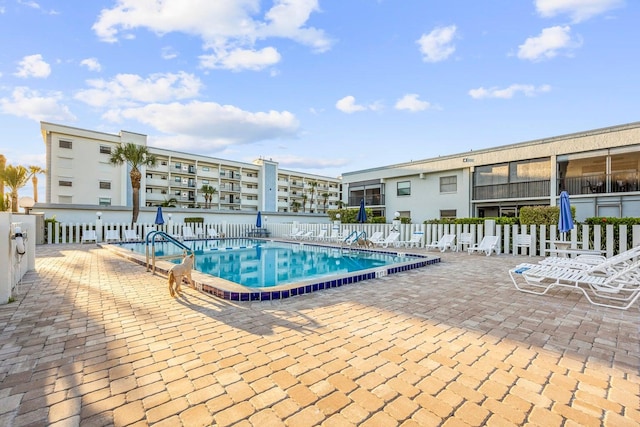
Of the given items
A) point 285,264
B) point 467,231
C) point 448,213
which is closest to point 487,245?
point 467,231

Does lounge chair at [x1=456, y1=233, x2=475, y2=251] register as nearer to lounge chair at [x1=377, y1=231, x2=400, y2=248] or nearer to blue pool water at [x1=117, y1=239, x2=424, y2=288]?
lounge chair at [x1=377, y1=231, x2=400, y2=248]

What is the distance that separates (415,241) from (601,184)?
1308cm

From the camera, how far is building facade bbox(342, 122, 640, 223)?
661 inches

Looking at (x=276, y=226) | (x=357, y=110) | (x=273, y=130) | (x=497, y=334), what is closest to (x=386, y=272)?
(x=497, y=334)

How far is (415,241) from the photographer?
44.8 feet

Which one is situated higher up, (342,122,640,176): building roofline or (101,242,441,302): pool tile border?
(342,122,640,176): building roofline

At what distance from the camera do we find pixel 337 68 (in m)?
14.3

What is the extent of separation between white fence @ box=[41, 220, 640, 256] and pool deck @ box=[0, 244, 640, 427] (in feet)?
20.9

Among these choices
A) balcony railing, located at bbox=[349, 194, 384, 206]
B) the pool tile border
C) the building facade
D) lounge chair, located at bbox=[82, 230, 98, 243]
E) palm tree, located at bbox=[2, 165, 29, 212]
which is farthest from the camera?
balcony railing, located at bbox=[349, 194, 384, 206]

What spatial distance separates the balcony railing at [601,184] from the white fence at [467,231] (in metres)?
10.6

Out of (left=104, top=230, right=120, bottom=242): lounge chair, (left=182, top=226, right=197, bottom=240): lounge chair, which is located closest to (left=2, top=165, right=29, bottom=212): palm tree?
(left=104, top=230, right=120, bottom=242): lounge chair

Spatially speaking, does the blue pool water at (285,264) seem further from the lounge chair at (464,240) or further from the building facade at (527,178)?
the building facade at (527,178)

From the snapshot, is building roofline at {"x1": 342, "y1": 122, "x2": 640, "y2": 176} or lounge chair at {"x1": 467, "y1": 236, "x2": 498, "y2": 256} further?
building roofline at {"x1": 342, "y1": 122, "x2": 640, "y2": 176}

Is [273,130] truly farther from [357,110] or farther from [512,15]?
[512,15]
